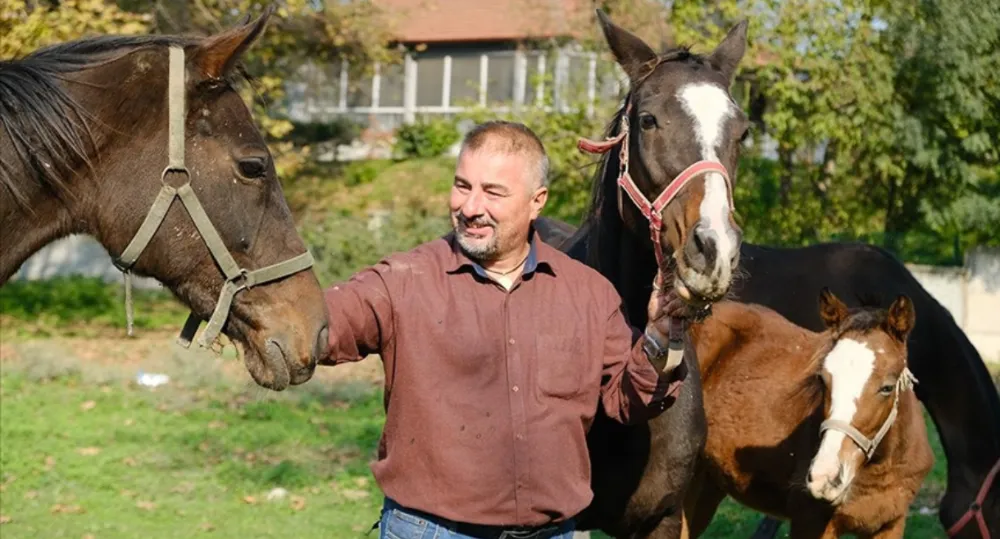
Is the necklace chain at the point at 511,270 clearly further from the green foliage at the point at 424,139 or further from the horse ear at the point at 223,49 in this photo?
the green foliage at the point at 424,139

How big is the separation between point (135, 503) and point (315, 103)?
26981mm

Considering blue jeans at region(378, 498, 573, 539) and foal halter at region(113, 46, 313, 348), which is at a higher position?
foal halter at region(113, 46, 313, 348)

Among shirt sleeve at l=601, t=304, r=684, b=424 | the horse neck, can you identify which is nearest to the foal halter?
the horse neck

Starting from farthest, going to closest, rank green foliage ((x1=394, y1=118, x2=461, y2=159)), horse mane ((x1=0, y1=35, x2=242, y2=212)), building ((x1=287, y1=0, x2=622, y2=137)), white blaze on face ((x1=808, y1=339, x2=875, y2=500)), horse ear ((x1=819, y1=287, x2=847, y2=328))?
building ((x1=287, y1=0, x2=622, y2=137)), green foliage ((x1=394, y1=118, x2=461, y2=159)), horse ear ((x1=819, y1=287, x2=847, y2=328)), white blaze on face ((x1=808, y1=339, x2=875, y2=500)), horse mane ((x1=0, y1=35, x2=242, y2=212))

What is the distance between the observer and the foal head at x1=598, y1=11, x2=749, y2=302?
3.53m

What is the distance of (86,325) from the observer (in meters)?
18.3

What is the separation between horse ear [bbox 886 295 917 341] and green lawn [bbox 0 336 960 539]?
2745 mm

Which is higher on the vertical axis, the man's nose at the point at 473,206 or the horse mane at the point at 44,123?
the horse mane at the point at 44,123

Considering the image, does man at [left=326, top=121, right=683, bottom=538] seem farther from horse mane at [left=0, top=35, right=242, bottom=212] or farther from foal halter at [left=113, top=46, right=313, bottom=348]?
horse mane at [left=0, top=35, right=242, bottom=212]

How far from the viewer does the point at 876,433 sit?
18.4 ft

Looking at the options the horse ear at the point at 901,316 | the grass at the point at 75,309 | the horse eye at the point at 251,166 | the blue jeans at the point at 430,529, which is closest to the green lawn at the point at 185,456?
the horse ear at the point at 901,316

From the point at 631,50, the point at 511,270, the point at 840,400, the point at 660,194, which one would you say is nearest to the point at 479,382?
the point at 511,270

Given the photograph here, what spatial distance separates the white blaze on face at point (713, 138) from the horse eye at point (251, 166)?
1.30 meters

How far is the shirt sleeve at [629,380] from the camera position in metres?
3.47
